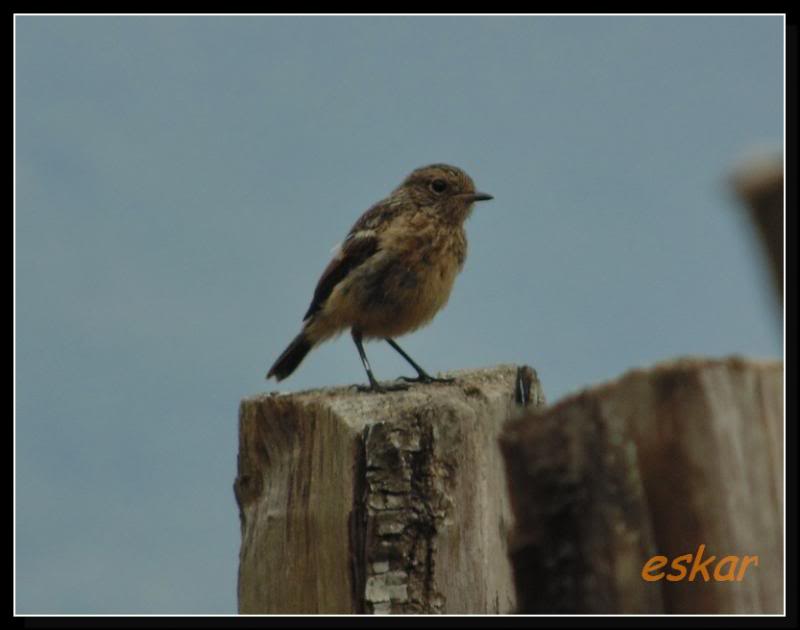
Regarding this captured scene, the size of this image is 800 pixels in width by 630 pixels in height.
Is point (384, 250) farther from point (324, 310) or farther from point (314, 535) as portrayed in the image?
point (314, 535)

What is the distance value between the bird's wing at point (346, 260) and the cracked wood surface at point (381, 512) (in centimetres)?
397

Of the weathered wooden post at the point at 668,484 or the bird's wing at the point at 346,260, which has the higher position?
the bird's wing at the point at 346,260

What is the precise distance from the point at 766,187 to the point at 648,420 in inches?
45.2

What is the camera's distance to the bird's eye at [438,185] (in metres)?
9.20

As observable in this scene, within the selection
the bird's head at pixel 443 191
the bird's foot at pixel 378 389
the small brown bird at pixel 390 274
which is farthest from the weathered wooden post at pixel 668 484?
the bird's head at pixel 443 191

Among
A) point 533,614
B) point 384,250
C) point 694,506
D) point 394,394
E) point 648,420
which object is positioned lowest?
point 533,614

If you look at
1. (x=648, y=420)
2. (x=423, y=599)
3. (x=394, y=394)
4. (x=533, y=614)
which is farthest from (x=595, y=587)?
(x=394, y=394)

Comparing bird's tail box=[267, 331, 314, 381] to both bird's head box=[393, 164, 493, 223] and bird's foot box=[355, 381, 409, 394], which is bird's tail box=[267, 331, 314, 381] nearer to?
bird's head box=[393, 164, 493, 223]

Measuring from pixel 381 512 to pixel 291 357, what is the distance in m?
5.21

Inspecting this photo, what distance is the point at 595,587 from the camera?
8.38 feet

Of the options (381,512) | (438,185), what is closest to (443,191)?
(438,185)

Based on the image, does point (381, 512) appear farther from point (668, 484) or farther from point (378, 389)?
point (668, 484)

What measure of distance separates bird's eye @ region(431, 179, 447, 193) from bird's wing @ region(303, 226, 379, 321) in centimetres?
92

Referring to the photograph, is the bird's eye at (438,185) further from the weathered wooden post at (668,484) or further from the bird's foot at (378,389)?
the weathered wooden post at (668,484)
